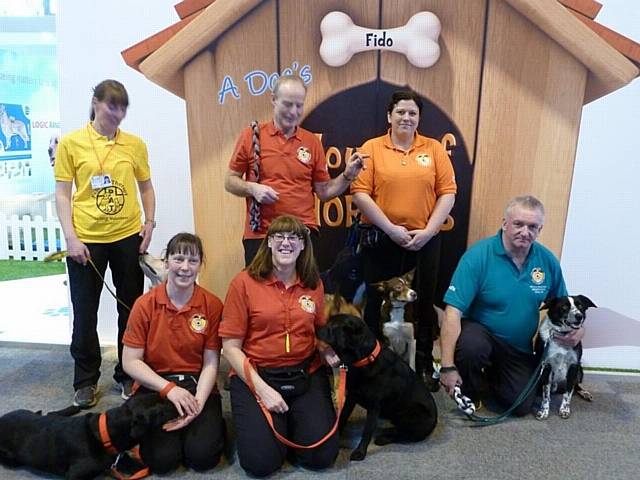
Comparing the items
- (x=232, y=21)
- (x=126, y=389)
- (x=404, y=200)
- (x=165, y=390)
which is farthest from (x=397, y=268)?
(x=232, y=21)

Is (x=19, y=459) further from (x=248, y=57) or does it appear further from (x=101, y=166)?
(x=248, y=57)

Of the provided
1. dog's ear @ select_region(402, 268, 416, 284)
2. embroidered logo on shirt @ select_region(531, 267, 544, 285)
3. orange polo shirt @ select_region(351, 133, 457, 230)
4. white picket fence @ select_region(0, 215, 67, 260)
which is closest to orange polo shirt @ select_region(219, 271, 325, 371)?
dog's ear @ select_region(402, 268, 416, 284)

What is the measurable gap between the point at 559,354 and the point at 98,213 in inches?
85.1

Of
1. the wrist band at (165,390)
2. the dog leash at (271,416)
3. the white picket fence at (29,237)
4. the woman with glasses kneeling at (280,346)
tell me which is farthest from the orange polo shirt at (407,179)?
the white picket fence at (29,237)

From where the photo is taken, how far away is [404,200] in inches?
95.4

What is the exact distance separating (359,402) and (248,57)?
1.89m

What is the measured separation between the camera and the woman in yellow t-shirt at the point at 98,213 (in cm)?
223

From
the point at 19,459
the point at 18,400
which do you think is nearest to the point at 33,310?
the point at 18,400

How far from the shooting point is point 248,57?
279 cm

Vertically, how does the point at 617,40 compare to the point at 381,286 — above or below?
above

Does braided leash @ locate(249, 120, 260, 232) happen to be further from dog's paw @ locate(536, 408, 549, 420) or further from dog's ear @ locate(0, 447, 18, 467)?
dog's paw @ locate(536, 408, 549, 420)

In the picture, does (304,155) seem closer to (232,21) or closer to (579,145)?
(232,21)

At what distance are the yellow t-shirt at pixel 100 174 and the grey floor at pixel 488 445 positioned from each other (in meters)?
0.86

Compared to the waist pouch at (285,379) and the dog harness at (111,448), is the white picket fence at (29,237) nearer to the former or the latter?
the dog harness at (111,448)
